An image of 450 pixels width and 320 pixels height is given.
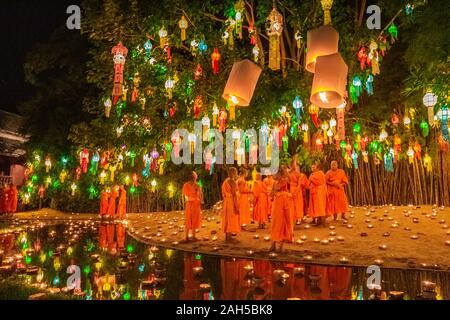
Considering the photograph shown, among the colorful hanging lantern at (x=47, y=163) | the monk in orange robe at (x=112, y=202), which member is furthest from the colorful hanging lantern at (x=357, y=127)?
the colorful hanging lantern at (x=47, y=163)

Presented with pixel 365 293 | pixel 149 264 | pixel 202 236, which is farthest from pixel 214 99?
pixel 365 293

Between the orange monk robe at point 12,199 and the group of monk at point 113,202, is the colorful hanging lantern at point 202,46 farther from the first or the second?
the orange monk robe at point 12,199

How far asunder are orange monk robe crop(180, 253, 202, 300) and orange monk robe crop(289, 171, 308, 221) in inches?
146

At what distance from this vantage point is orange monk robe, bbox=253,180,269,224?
30.1 ft

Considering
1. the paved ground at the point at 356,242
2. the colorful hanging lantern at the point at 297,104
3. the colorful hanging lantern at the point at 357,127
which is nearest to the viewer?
the paved ground at the point at 356,242

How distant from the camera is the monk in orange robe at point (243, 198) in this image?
8992 millimetres

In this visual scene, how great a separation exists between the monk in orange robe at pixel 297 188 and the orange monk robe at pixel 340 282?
397cm

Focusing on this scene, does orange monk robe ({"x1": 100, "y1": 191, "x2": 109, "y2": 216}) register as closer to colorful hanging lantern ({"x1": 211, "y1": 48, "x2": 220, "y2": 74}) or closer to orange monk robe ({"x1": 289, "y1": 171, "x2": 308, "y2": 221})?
orange monk robe ({"x1": 289, "y1": 171, "x2": 308, "y2": 221})

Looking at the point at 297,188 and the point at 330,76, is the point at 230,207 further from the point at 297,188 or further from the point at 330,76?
the point at 330,76

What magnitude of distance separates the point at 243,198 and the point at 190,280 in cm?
483

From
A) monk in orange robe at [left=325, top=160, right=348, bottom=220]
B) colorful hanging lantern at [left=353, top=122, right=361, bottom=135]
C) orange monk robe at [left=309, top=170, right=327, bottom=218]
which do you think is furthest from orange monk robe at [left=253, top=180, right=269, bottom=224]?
colorful hanging lantern at [left=353, top=122, right=361, bottom=135]

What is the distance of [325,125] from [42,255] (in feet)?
23.9

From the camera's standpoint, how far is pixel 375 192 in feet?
46.4

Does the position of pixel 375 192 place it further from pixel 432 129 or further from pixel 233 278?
pixel 233 278
